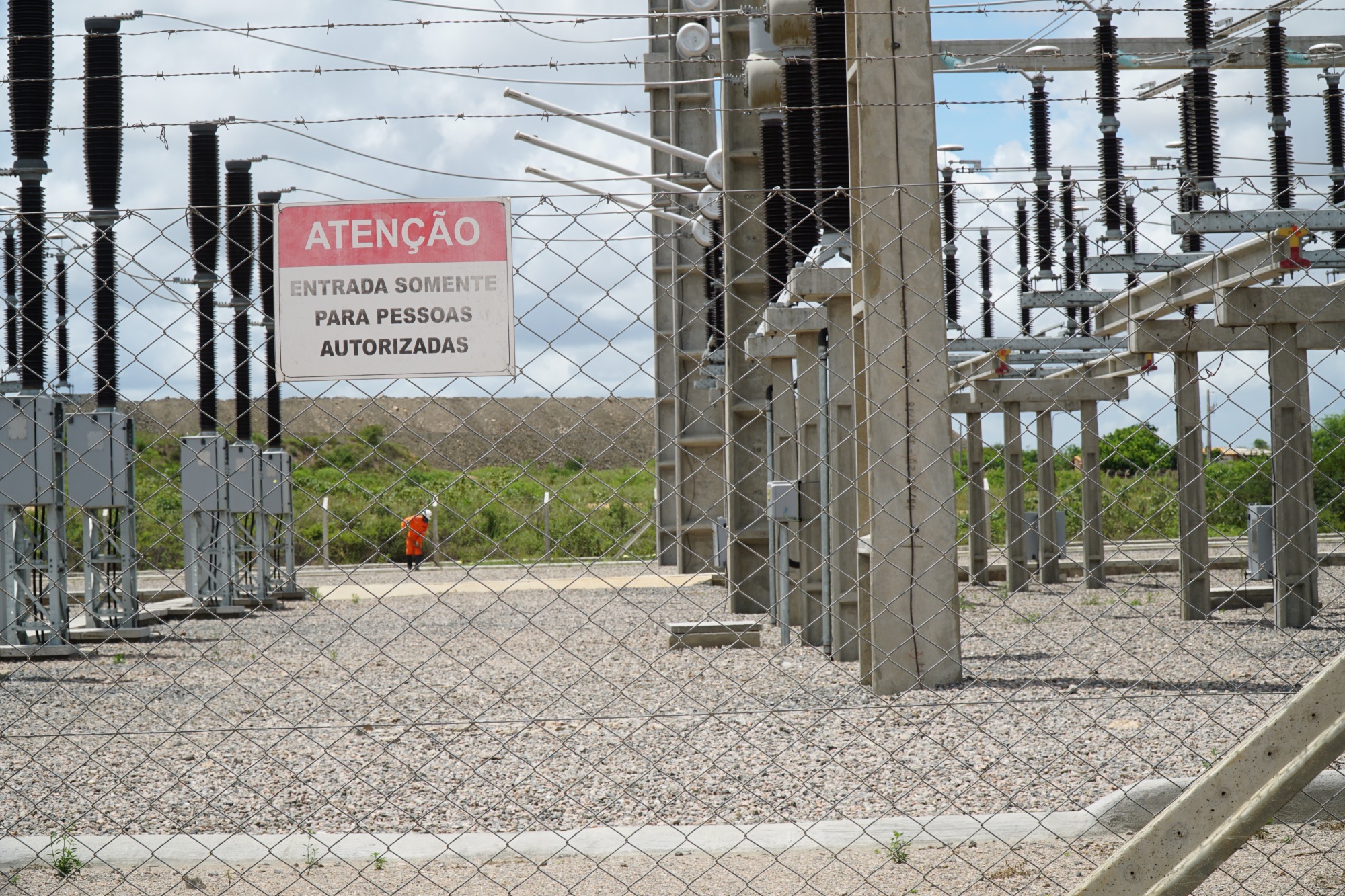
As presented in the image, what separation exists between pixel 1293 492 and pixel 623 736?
6.70m

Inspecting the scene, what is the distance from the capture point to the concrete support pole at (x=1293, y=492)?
9.67 meters

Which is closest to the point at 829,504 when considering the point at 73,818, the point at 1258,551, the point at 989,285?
the point at 73,818

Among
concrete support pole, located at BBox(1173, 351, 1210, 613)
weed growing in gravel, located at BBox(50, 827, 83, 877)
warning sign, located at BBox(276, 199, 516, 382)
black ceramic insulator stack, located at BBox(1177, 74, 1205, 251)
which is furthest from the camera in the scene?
concrete support pole, located at BBox(1173, 351, 1210, 613)

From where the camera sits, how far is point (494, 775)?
211 inches

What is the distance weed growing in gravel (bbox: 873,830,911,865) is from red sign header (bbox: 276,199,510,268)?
2.27m

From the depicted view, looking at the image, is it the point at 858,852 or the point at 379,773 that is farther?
the point at 379,773

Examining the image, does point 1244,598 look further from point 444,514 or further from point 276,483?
point 444,514

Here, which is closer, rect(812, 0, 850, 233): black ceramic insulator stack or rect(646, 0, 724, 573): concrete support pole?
rect(812, 0, 850, 233): black ceramic insulator stack

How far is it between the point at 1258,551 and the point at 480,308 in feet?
38.8

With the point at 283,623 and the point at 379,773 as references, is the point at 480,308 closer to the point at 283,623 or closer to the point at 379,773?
the point at 379,773

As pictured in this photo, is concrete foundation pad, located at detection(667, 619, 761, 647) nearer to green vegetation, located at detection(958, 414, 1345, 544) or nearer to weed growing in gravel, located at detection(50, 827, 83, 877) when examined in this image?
weed growing in gravel, located at detection(50, 827, 83, 877)

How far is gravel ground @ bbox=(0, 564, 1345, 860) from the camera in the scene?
15.5ft

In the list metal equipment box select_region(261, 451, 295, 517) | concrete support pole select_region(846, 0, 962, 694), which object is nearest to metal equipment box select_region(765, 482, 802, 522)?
concrete support pole select_region(846, 0, 962, 694)

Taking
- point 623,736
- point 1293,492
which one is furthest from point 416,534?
point 623,736
